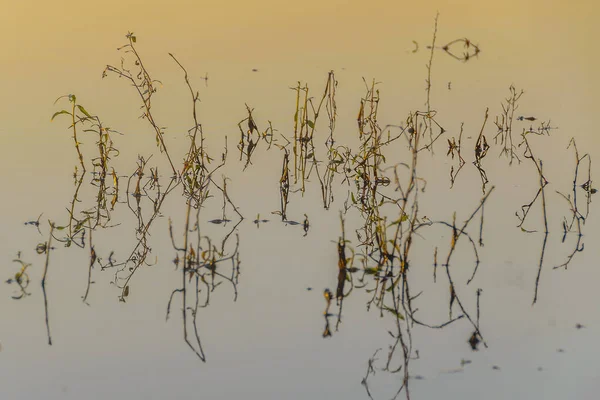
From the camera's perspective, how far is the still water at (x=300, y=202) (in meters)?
1.58

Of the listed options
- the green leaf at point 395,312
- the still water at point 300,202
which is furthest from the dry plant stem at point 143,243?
the green leaf at point 395,312

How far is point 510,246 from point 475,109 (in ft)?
1.44

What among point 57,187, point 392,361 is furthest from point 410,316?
point 57,187

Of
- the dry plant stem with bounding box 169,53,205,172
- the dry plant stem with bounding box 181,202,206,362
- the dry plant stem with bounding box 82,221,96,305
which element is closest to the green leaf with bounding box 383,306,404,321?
the dry plant stem with bounding box 181,202,206,362

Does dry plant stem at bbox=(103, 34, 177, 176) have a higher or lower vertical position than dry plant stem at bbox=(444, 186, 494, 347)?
higher

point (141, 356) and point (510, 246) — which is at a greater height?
point (510, 246)

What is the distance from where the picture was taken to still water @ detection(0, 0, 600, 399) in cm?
158

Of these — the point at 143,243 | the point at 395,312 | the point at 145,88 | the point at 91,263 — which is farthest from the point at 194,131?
the point at 395,312

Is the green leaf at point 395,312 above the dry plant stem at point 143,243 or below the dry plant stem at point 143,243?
below

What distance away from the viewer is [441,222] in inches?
67.5

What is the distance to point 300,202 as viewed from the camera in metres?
1.76

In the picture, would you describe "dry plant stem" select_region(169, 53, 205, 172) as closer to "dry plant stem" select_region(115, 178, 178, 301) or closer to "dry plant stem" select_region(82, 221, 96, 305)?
"dry plant stem" select_region(115, 178, 178, 301)

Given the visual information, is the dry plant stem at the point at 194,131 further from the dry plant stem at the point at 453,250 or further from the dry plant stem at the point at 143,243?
the dry plant stem at the point at 453,250

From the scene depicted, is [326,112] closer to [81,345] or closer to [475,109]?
[475,109]
